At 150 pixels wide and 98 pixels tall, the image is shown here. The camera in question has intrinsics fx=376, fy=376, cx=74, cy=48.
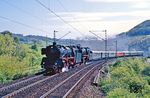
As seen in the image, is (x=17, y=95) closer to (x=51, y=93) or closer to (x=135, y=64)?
(x=51, y=93)

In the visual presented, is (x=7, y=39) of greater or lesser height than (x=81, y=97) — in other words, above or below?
above

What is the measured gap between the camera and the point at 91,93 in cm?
2947

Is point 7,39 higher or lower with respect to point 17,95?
higher

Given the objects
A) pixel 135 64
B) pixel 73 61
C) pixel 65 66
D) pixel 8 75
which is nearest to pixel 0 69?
pixel 8 75

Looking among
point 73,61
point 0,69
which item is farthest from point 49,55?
point 73,61

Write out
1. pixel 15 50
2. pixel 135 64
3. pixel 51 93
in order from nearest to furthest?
pixel 51 93 < pixel 135 64 < pixel 15 50

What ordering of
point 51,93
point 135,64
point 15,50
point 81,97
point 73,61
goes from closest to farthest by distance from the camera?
point 81,97 → point 51,93 → point 73,61 → point 135,64 → point 15,50

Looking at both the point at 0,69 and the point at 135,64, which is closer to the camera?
the point at 0,69

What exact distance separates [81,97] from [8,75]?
23168 mm

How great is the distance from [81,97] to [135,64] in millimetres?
A: 61304

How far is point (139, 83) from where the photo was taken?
36.3 m

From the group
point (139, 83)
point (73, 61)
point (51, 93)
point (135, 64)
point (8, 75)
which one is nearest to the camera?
point (51, 93)

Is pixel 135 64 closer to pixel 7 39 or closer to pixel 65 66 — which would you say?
pixel 65 66

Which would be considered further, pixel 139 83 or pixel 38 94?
pixel 139 83
